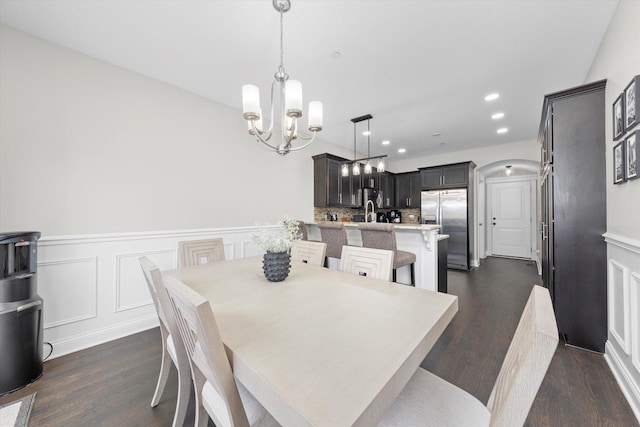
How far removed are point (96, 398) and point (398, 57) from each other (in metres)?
3.61

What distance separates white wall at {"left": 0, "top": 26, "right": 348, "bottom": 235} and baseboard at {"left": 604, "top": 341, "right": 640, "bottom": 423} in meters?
3.79

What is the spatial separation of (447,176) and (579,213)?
3.65m

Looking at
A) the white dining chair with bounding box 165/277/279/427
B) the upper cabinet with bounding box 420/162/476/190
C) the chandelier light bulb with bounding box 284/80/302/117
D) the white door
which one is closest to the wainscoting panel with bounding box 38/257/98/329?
the white dining chair with bounding box 165/277/279/427

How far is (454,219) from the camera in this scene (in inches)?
213

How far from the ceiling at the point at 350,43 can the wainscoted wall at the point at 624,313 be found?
5.77ft

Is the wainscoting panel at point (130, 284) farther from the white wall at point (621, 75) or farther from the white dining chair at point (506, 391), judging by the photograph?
the white wall at point (621, 75)

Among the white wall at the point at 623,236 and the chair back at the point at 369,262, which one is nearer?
the white wall at the point at 623,236

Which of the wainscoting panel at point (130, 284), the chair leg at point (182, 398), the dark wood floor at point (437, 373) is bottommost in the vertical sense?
the dark wood floor at point (437, 373)

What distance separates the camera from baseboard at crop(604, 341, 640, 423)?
147 centimetres

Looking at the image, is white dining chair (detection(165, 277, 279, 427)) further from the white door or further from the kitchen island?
the white door

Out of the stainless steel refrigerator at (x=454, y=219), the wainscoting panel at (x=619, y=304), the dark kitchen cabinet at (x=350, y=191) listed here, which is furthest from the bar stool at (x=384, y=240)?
the stainless steel refrigerator at (x=454, y=219)

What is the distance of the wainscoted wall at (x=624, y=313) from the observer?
1.49 m

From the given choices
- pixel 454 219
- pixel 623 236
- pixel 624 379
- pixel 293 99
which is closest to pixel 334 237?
pixel 293 99

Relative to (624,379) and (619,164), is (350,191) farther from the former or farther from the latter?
(624,379)
